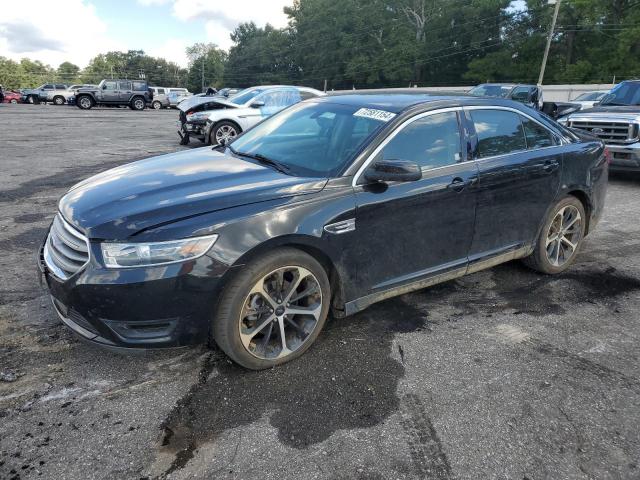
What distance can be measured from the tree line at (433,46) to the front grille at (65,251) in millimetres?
49772

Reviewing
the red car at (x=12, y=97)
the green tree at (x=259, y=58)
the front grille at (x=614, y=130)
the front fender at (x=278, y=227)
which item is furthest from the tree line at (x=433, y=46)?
the front fender at (x=278, y=227)

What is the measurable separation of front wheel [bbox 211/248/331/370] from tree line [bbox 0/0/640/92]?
1927 inches

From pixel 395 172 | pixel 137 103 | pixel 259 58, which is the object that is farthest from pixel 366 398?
pixel 259 58

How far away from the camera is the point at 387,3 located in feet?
231

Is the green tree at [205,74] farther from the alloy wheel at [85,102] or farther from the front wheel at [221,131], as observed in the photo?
the front wheel at [221,131]

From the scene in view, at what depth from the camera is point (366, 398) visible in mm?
2729

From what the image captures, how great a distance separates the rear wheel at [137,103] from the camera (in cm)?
3416

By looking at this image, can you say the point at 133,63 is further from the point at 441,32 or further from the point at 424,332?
the point at 424,332

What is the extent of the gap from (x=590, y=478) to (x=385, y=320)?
5.49ft

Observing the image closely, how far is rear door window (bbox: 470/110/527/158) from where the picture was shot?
3.81 m

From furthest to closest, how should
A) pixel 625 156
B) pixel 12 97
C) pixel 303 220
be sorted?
1. pixel 12 97
2. pixel 625 156
3. pixel 303 220

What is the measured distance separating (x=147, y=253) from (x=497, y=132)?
2.90 metres

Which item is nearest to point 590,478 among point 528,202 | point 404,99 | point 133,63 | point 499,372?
point 499,372

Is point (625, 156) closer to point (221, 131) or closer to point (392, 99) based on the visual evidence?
point (392, 99)
